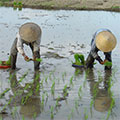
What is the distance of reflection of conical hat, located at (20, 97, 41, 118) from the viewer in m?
4.15

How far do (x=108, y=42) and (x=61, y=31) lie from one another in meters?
5.27

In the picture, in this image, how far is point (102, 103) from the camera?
464cm

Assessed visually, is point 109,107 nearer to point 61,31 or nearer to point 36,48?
point 36,48

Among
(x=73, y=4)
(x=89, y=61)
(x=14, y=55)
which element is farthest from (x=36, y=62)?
(x=73, y=4)

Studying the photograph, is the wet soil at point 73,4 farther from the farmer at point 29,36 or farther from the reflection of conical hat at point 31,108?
the reflection of conical hat at point 31,108

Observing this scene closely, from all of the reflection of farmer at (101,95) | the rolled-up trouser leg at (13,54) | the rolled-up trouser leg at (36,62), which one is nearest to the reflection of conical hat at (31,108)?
the reflection of farmer at (101,95)

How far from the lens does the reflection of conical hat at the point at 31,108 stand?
13.6 feet

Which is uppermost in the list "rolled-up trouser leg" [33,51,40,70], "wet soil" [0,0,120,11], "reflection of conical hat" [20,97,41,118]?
"wet soil" [0,0,120,11]

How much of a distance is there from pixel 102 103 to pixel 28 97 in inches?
41.1

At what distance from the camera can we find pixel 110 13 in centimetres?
1564

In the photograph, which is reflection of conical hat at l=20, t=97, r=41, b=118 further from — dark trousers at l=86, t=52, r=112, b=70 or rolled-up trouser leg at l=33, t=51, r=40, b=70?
dark trousers at l=86, t=52, r=112, b=70

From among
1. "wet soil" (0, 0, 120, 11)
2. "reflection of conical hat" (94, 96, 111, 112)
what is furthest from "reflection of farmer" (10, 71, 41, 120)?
"wet soil" (0, 0, 120, 11)

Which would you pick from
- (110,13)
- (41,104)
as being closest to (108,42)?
(41,104)

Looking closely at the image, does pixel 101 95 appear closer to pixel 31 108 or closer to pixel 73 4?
pixel 31 108
